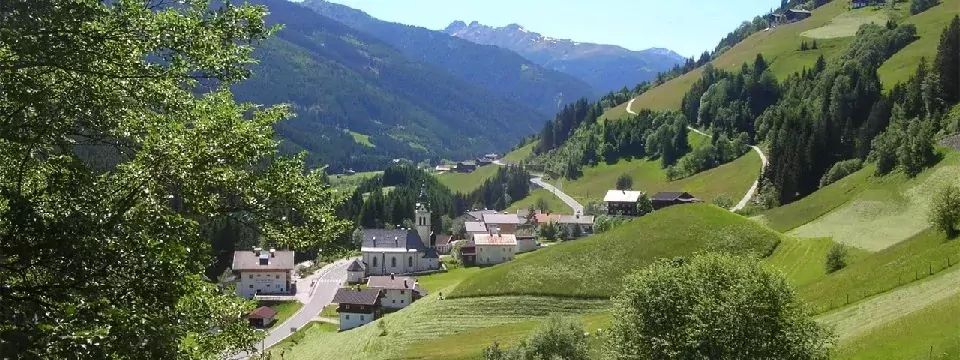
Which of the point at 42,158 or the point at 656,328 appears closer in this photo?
the point at 42,158

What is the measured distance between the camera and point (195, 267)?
14.9m

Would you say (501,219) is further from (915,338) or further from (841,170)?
(915,338)

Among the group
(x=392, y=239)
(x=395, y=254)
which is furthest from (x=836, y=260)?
(x=392, y=239)

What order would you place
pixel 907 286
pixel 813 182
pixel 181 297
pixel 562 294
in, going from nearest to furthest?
pixel 181 297 < pixel 907 286 < pixel 562 294 < pixel 813 182

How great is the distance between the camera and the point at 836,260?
73.8 m

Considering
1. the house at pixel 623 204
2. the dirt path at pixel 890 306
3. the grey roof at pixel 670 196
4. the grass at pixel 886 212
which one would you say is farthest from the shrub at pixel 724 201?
the dirt path at pixel 890 306

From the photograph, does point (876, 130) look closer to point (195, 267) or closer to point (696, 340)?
point (696, 340)

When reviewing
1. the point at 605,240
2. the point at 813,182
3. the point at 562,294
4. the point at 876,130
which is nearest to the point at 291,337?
the point at 562,294

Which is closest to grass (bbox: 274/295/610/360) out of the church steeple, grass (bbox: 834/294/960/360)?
grass (bbox: 834/294/960/360)

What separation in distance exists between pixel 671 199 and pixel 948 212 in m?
118

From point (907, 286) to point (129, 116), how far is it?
180 feet

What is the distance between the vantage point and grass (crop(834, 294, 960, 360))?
3672 centimetres

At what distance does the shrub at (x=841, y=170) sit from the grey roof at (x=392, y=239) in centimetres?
8340

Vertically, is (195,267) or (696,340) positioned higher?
(195,267)
